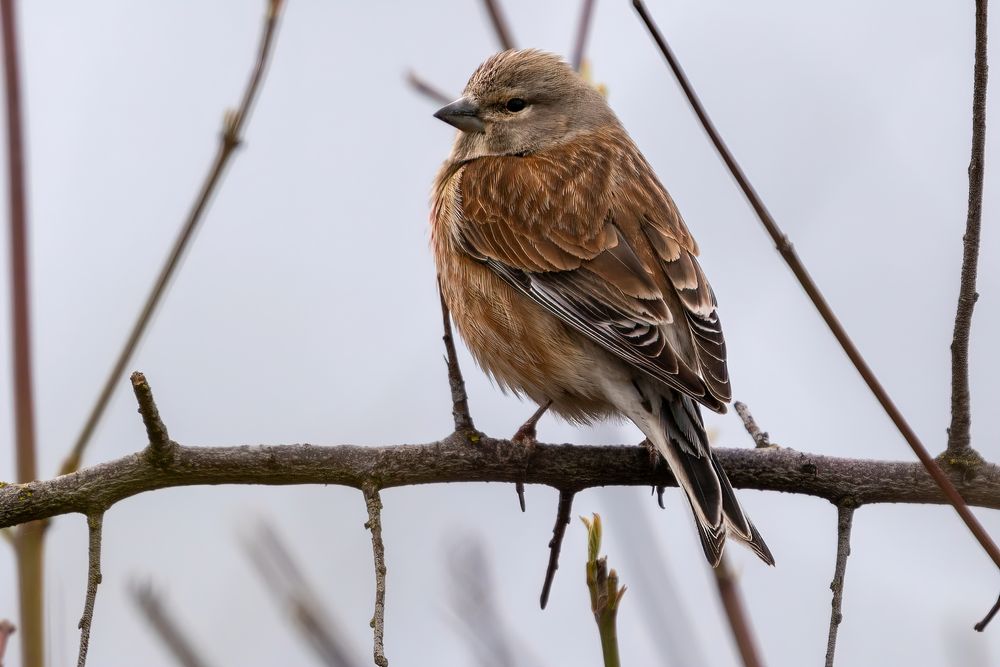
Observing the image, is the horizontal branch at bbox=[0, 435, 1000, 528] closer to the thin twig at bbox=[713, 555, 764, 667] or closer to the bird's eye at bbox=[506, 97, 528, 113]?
the thin twig at bbox=[713, 555, 764, 667]

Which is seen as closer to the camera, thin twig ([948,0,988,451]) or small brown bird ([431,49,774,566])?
thin twig ([948,0,988,451])

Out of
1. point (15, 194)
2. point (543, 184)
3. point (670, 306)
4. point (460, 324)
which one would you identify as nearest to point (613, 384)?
point (670, 306)

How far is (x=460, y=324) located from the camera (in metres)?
4.09

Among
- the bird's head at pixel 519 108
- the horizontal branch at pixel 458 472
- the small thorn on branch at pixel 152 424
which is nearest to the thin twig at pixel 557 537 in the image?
the horizontal branch at pixel 458 472

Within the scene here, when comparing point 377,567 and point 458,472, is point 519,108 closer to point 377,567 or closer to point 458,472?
Result: point 458,472

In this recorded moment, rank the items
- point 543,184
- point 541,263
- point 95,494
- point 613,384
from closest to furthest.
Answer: point 95,494, point 613,384, point 541,263, point 543,184

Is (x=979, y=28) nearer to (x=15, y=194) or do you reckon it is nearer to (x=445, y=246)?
(x=15, y=194)

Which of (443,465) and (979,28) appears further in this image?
(443,465)

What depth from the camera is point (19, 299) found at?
91.1 inches

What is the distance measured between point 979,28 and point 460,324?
240 centimetres

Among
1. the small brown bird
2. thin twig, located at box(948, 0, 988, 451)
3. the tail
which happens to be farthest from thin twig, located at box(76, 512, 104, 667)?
thin twig, located at box(948, 0, 988, 451)

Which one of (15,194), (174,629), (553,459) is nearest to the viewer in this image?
(174,629)

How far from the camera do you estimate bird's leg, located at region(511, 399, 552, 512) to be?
3247 millimetres

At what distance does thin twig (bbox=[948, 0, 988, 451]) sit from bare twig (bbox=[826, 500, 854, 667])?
339 millimetres
